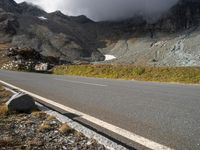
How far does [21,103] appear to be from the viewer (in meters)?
8.52

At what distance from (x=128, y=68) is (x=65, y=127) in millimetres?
27368

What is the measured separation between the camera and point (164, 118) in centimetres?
758

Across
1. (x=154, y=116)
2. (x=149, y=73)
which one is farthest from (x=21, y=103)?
(x=149, y=73)

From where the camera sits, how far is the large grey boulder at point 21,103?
838cm

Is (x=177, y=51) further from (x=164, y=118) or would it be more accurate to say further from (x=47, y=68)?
(x=164, y=118)

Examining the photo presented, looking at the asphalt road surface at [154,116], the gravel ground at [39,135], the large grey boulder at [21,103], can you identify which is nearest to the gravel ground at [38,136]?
the gravel ground at [39,135]

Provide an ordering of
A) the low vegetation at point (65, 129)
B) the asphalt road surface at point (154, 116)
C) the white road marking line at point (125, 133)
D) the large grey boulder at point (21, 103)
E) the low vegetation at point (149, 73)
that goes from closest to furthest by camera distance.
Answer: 1. the white road marking line at point (125, 133)
2. the asphalt road surface at point (154, 116)
3. the low vegetation at point (65, 129)
4. the large grey boulder at point (21, 103)
5. the low vegetation at point (149, 73)

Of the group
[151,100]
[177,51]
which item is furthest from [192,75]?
[177,51]

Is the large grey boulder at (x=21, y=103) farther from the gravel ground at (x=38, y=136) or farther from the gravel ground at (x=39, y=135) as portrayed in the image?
the gravel ground at (x=38, y=136)

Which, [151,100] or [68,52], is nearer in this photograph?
[151,100]

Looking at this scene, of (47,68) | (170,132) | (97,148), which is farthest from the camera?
(47,68)

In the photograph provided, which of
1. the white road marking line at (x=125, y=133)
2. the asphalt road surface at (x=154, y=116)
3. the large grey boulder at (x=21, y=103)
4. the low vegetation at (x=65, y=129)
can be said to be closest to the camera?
the white road marking line at (x=125, y=133)

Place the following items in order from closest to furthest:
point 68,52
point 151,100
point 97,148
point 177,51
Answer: point 97,148 → point 151,100 → point 177,51 → point 68,52

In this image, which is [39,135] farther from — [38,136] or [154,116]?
[154,116]
